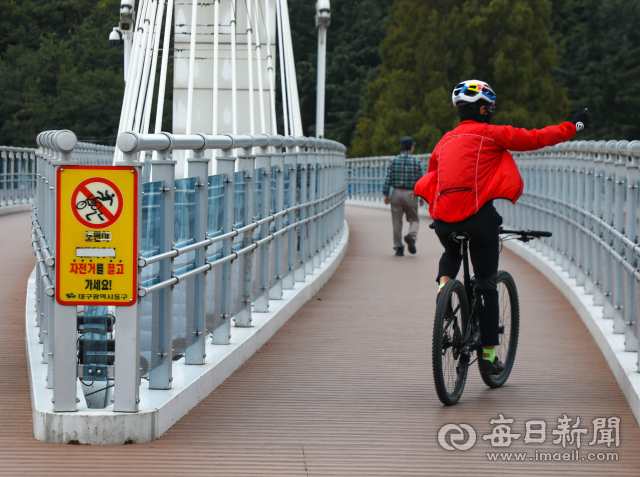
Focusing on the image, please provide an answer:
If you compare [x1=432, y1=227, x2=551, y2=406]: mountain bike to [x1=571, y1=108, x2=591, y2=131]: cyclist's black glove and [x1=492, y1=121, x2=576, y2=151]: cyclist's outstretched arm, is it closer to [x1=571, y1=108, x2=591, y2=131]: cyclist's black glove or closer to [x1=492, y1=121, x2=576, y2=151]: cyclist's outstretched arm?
[x1=492, y1=121, x2=576, y2=151]: cyclist's outstretched arm

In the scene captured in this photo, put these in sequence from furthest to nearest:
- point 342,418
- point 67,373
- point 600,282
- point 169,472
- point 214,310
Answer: point 600,282, point 214,310, point 342,418, point 67,373, point 169,472

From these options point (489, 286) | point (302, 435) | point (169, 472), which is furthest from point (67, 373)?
point (489, 286)

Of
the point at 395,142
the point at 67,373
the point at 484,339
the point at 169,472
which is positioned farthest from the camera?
Result: the point at 395,142

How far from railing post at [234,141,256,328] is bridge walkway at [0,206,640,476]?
0.32m

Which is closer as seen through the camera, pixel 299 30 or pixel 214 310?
pixel 214 310

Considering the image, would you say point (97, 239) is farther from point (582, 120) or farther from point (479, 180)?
point (582, 120)

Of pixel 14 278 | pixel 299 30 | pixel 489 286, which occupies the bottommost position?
pixel 14 278

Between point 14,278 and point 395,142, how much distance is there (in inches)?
1510

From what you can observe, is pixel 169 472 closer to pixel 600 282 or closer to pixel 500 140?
pixel 500 140

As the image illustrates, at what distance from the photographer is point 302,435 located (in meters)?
5.52

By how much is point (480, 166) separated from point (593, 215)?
3.78 meters

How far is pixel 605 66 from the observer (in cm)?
5428

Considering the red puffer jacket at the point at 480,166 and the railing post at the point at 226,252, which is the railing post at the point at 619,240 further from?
the railing post at the point at 226,252

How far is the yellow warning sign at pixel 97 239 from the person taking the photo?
5.06 metres
